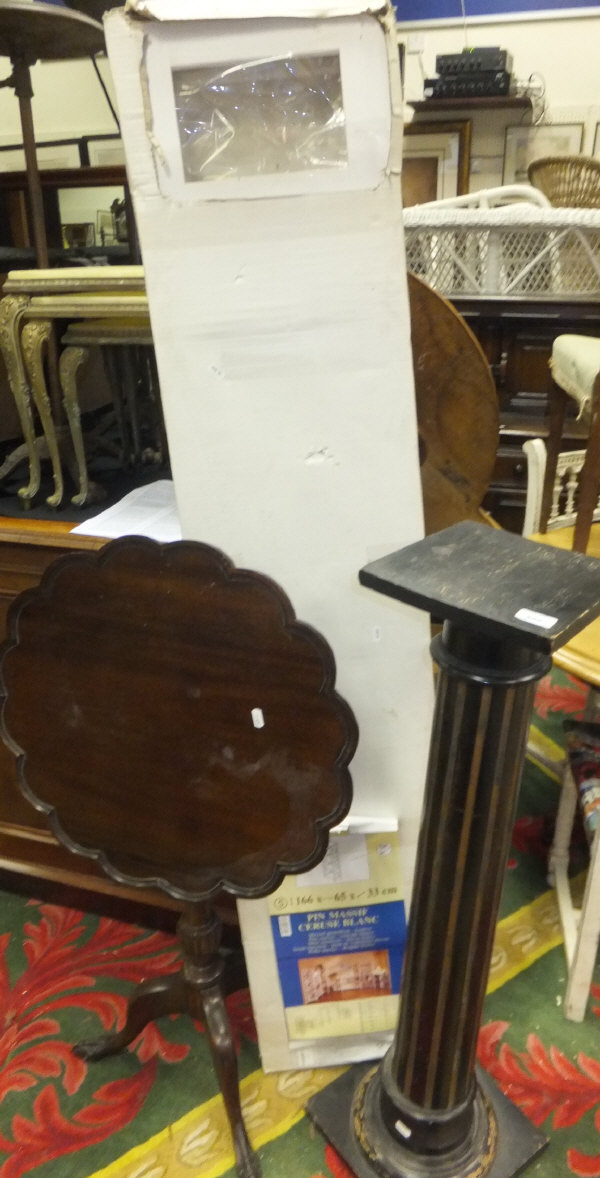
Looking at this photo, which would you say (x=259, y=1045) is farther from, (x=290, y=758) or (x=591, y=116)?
(x=591, y=116)

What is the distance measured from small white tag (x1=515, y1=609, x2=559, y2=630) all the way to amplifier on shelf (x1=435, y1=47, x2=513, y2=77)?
11.8 ft

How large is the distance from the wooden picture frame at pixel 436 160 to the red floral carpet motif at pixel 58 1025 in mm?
3519

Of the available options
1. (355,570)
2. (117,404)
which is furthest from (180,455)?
(117,404)

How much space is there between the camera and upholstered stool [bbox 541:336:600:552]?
5.26 feet

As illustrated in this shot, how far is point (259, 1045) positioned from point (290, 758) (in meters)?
0.70

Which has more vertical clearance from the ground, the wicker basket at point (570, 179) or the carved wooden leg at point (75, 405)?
the wicker basket at point (570, 179)

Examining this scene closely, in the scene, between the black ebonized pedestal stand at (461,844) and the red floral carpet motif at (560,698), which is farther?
the red floral carpet motif at (560,698)

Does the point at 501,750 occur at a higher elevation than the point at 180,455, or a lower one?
lower

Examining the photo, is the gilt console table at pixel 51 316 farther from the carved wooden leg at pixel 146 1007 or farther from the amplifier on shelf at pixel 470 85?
the amplifier on shelf at pixel 470 85

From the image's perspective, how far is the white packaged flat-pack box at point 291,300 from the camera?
0.86 metres

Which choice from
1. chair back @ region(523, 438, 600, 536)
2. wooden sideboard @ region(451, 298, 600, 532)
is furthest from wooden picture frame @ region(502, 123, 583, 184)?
chair back @ region(523, 438, 600, 536)

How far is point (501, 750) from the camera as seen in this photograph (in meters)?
0.88

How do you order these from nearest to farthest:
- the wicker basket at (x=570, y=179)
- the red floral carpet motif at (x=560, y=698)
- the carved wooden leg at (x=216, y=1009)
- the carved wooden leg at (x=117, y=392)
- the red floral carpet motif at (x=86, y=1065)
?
the carved wooden leg at (x=216, y=1009)
the red floral carpet motif at (x=86, y=1065)
the carved wooden leg at (x=117, y=392)
the red floral carpet motif at (x=560, y=698)
the wicker basket at (x=570, y=179)

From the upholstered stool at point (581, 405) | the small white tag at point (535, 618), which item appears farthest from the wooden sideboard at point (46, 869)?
the upholstered stool at point (581, 405)
